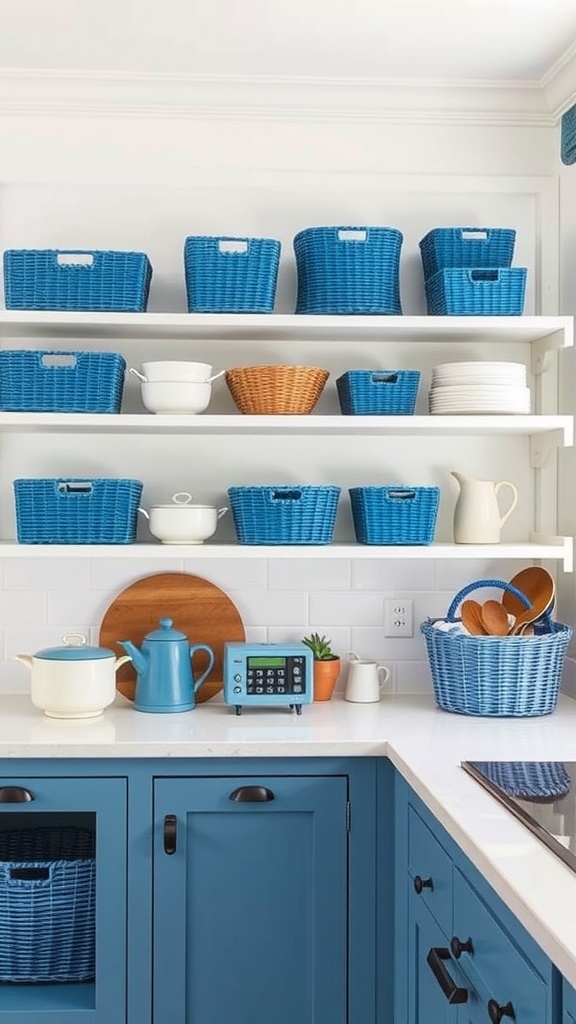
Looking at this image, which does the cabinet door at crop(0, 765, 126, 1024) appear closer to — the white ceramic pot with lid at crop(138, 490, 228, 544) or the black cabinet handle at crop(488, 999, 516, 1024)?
the white ceramic pot with lid at crop(138, 490, 228, 544)

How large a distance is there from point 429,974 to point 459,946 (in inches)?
13.4

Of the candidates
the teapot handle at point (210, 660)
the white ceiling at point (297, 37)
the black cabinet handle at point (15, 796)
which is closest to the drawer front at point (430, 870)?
the teapot handle at point (210, 660)

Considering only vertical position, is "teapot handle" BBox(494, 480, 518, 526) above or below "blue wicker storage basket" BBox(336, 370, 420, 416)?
below

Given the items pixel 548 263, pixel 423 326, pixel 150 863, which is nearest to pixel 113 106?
pixel 423 326

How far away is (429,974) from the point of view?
2.14 meters

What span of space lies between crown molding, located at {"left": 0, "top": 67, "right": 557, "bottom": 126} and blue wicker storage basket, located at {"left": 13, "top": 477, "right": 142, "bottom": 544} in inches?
39.3

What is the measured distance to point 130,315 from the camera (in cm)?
276

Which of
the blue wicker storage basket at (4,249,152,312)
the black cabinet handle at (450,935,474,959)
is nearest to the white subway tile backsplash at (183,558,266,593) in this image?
the blue wicker storage basket at (4,249,152,312)

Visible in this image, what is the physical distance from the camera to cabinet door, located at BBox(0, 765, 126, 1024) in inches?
96.1

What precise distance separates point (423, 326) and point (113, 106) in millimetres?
1006

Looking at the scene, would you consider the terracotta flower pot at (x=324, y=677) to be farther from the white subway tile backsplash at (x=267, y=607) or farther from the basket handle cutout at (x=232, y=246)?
the basket handle cutout at (x=232, y=246)

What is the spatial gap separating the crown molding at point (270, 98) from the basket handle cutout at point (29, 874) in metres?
1.90

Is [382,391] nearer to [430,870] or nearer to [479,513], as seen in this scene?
[479,513]

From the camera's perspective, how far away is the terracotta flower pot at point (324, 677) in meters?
2.92
